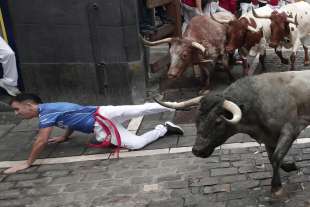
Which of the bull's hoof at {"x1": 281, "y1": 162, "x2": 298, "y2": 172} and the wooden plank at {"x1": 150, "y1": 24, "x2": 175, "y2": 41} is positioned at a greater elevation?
the bull's hoof at {"x1": 281, "y1": 162, "x2": 298, "y2": 172}

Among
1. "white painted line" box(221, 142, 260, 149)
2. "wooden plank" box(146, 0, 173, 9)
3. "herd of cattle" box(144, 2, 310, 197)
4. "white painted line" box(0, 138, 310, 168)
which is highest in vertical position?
"herd of cattle" box(144, 2, 310, 197)

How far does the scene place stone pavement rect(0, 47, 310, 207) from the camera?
5.43 m

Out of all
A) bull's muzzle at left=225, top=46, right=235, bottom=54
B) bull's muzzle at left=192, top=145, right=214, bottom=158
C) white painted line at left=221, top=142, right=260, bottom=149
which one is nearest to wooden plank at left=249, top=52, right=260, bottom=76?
bull's muzzle at left=225, top=46, right=235, bottom=54

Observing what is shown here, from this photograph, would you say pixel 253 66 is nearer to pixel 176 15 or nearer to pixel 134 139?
pixel 176 15

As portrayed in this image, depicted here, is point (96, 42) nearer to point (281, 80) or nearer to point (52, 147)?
point (52, 147)

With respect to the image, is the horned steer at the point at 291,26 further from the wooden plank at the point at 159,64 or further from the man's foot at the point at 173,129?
the man's foot at the point at 173,129

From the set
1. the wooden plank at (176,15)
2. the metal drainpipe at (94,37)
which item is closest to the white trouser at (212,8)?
the wooden plank at (176,15)

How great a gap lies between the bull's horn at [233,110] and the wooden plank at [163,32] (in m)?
5.08

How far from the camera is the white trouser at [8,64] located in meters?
8.82

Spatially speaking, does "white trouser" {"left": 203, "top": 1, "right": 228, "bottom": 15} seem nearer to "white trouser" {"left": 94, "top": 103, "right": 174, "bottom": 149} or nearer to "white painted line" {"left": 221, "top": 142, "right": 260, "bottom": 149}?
"white trouser" {"left": 94, "top": 103, "right": 174, "bottom": 149}

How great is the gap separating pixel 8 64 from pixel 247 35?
14.6ft

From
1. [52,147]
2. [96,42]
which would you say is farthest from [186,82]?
[52,147]

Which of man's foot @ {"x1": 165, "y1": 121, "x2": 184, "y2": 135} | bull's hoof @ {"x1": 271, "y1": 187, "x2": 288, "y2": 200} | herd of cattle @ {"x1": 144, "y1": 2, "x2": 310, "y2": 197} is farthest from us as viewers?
man's foot @ {"x1": 165, "y1": 121, "x2": 184, "y2": 135}

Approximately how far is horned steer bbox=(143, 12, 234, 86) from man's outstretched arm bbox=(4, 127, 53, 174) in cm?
297
